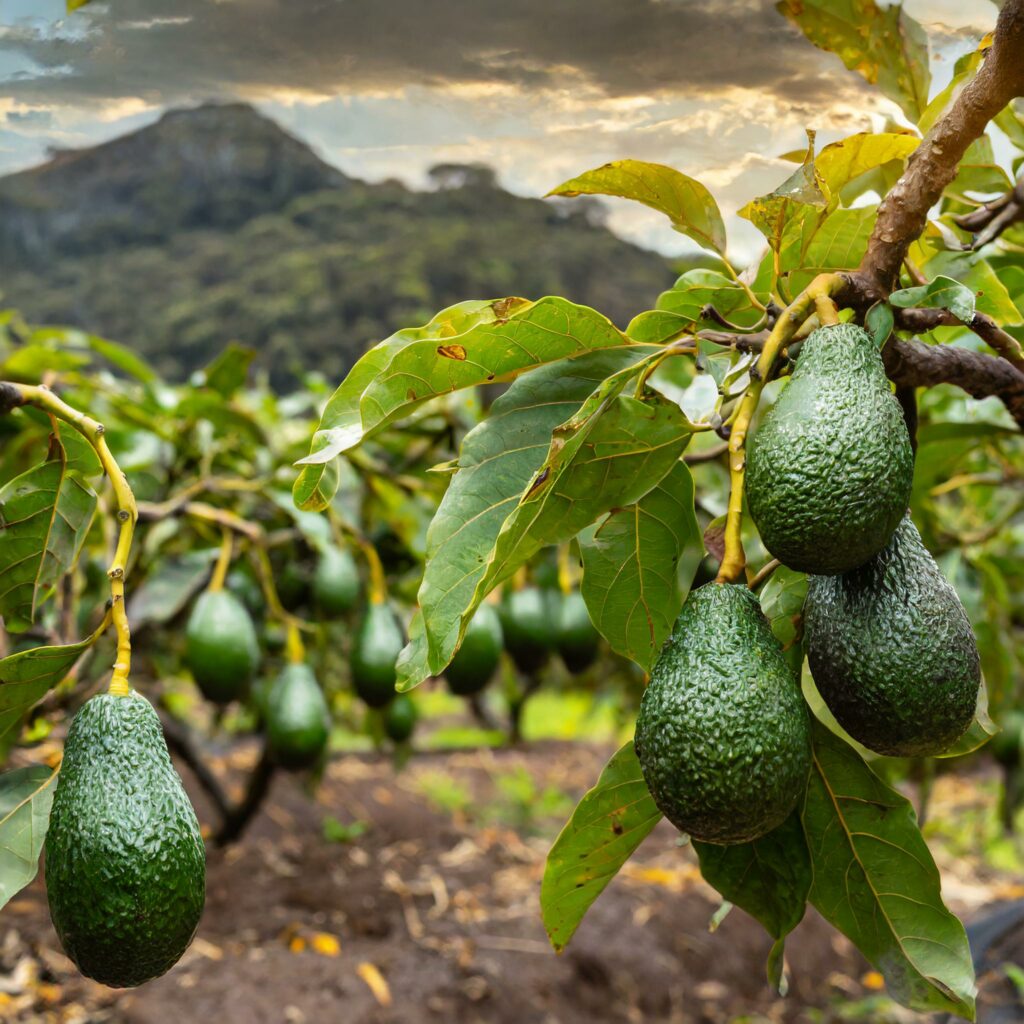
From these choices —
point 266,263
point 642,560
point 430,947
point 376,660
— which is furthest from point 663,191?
point 266,263

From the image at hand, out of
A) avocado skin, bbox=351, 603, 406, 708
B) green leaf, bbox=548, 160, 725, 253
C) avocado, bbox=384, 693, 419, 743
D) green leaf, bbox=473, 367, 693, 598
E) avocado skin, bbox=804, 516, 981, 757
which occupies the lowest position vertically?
avocado, bbox=384, 693, 419, 743

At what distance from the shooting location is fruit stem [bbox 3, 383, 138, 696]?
2.56 ft

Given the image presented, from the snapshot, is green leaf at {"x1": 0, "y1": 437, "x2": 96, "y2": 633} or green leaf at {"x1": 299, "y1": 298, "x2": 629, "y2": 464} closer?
green leaf at {"x1": 299, "y1": 298, "x2": 629, "y2": 464}

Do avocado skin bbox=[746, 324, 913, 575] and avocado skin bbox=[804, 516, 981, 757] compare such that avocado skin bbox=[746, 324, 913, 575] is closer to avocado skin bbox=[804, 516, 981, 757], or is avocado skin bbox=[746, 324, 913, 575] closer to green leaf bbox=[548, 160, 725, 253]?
avocado skin bbox=[804, 516, 981, 757]

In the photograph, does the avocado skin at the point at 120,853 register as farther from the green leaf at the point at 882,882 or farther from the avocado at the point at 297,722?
the avocado at the point at 297,722

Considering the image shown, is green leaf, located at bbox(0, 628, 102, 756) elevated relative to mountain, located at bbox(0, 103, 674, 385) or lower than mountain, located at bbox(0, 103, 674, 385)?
elevated

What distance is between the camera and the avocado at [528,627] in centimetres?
202

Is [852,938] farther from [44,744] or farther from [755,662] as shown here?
[44,744]

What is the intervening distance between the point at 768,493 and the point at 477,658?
1077mm

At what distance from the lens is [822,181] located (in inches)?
32.2

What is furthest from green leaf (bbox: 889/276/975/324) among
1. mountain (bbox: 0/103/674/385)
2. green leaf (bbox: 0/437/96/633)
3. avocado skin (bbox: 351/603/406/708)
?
mountain (bbox: 0/103/674/385)

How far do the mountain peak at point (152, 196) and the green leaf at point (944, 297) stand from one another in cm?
343

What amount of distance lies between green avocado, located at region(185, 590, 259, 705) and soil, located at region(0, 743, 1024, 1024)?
2.89ft

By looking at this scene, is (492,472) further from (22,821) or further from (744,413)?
(22,821)
